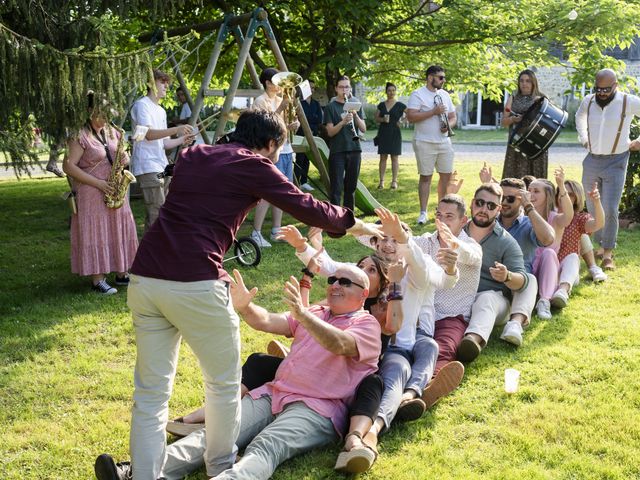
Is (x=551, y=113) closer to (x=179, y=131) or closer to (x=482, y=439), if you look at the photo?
(x=179, y=131)

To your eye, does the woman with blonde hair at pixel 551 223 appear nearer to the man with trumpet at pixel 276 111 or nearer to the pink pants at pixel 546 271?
the pink pants at pixel 546 271

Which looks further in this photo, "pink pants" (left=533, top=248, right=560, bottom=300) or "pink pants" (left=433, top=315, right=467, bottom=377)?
"pink pants" (left=533, top=248, right=560, bottom=300)

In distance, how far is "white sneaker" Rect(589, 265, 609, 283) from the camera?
7160 mm

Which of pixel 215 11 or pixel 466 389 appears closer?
pixel 466 389

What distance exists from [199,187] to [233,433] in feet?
3.69

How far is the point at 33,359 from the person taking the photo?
527 centimetres

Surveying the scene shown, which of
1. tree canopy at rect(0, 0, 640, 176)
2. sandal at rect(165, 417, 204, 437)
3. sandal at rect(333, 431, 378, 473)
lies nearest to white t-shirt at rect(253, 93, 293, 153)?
tree canopy at rect(0, 0, 640, 176)

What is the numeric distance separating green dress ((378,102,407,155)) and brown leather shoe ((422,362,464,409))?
969cm

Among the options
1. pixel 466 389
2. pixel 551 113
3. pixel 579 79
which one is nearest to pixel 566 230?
pixel 551 113

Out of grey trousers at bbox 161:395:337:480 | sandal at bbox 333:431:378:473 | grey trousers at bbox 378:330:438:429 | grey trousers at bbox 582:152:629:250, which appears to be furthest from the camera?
grey trousers at bbox 582:152:629:250

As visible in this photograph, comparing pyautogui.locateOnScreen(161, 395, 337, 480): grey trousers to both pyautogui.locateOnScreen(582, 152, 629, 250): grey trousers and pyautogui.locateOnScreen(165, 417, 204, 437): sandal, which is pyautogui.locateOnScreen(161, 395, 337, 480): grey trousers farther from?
pyautogui.locateOnScreen(582, 152, 629, 250): grey trousers

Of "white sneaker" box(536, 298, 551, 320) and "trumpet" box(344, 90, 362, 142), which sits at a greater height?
"trumpet" box(344, 90, 362, 142)

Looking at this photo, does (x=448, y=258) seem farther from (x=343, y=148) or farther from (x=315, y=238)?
(x=343, y=148)

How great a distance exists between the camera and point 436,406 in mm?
4398
